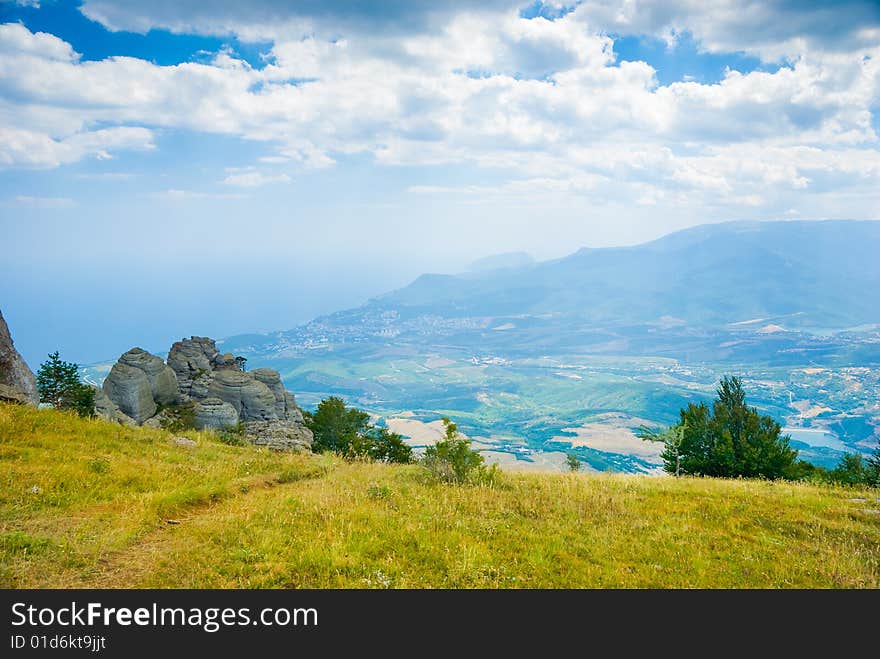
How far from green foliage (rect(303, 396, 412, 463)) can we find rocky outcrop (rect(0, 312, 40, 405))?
22356 millimetres

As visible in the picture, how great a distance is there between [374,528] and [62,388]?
39418 mm

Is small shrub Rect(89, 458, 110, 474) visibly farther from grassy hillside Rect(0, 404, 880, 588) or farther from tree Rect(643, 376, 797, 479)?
tree Rect(643, 376, 797, 479)

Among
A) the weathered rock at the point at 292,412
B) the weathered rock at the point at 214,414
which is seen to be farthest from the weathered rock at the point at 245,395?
the weathered rock at the point at 214,414

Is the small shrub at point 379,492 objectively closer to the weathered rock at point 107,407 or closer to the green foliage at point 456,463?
the green foliage at point 456,463

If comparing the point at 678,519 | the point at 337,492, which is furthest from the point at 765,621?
the point at 337,492

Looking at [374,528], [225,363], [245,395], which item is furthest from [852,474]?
[225,363]

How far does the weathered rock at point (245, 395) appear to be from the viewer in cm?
5378

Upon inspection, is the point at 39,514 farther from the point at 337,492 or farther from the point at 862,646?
the point at 862,646

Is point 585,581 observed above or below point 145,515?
below

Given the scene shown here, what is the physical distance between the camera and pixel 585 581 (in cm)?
937

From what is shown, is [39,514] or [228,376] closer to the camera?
[39,514]

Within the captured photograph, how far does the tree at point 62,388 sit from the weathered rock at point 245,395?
590 inches

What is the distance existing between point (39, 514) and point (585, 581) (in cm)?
1221

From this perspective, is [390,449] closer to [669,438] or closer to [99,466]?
[669,438]
